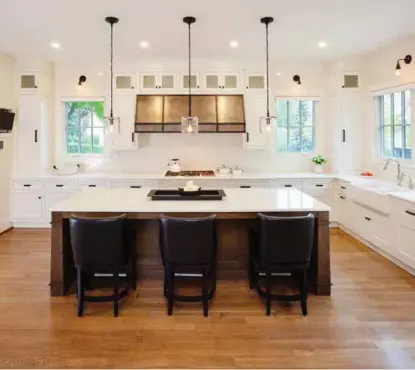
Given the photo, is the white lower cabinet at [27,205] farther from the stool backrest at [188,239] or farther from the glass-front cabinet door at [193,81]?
the stool backrest at [188,239]

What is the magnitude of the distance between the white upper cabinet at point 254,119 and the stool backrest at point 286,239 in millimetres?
3630

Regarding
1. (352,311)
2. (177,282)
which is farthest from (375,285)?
(177,282)

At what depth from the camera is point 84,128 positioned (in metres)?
7.05

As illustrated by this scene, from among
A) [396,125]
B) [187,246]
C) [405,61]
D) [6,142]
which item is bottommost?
[187,246]

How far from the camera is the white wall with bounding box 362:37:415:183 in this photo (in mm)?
5277

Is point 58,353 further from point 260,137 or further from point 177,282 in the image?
point 260,137

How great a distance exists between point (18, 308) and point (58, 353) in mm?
946

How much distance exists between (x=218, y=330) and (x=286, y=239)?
87 centimetres

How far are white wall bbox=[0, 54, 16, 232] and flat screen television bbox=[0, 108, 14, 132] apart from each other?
0.16 metres

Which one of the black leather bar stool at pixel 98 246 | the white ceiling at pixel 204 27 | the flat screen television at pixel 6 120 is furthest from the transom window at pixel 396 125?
the flat screen television at pixel 6 120

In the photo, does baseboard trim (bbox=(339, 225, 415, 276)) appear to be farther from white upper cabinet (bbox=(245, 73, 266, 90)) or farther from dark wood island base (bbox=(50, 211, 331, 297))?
white upper cabinet (bbox=(245, 73, 266, 90))

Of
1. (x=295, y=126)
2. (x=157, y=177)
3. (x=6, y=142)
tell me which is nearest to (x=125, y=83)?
(x=157, y=177)

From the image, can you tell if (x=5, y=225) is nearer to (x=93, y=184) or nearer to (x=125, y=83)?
(x=93, y=184)

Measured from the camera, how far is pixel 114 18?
438 centimetres
